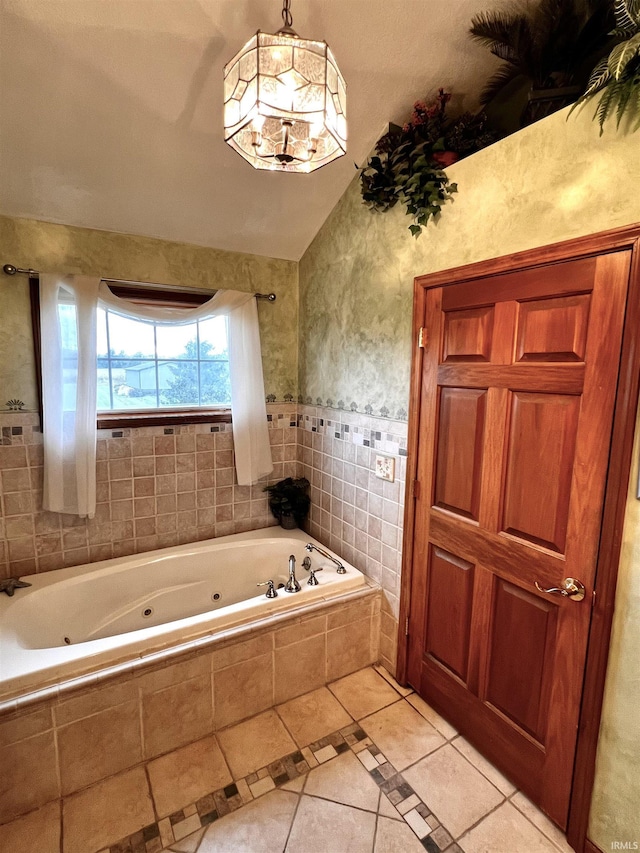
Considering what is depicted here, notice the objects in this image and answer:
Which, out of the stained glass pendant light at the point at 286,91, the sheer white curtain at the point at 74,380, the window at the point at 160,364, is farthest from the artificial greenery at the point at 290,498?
Answer: the stained glass pendant light at the point at 286,91

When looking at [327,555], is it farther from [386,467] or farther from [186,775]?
[186,775]

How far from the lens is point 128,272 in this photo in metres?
2.33

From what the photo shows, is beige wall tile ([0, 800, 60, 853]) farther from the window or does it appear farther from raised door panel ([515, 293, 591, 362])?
raised door panel ([515, 293, 591, 362])

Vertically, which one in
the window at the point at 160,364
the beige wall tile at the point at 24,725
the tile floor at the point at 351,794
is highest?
the window at the point at 160,364

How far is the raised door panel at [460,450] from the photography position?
165 cm

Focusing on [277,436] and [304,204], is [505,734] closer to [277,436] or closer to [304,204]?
[277,436]

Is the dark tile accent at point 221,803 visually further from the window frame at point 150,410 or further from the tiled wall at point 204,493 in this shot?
the window frame at point 150,410

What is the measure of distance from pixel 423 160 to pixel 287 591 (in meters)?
2.07

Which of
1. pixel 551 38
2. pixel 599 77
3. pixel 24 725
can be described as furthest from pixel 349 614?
pixel 551 38

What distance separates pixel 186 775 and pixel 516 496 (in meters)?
1.71

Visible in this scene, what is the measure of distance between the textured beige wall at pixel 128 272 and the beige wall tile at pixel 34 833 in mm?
1739

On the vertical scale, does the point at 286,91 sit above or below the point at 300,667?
above

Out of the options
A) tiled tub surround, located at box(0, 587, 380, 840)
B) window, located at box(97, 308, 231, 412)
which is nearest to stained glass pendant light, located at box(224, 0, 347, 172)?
window, located at box(97, 308, 231, 412)

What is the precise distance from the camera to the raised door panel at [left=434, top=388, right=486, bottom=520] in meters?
1.65
